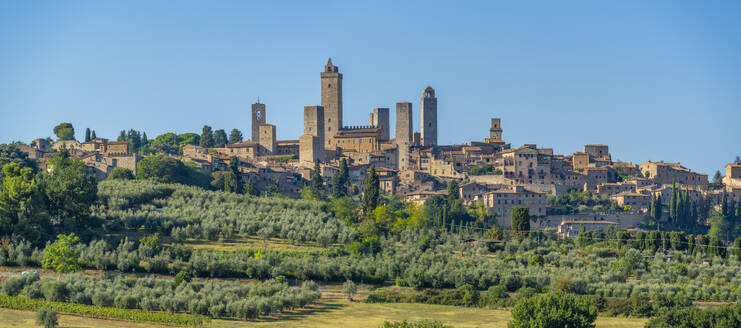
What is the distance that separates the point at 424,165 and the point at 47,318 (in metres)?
62.3

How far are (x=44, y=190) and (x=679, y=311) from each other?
99.8 feet

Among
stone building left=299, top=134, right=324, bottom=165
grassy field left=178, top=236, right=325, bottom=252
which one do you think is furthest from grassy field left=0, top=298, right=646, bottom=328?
stone building left=299, top=134, right=324, bottom=165

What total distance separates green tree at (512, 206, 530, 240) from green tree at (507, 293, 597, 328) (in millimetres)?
23273

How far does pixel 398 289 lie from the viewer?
47688mm

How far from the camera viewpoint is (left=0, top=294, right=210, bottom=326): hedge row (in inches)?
1473

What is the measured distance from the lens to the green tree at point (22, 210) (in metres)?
48.3

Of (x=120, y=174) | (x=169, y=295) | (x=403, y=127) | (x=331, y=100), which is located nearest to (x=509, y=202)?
(x=403, y=127)

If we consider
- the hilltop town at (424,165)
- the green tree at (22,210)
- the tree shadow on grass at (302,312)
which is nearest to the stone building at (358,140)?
the hilltop town at (424,165)

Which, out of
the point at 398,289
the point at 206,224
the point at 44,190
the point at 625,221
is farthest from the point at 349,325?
the point at 625,221

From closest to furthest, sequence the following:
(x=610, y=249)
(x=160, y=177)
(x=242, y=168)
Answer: (x=610, y=249), (x=160, y=177), (x=242, y=168)

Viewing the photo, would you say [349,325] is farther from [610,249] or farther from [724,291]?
[610,249]

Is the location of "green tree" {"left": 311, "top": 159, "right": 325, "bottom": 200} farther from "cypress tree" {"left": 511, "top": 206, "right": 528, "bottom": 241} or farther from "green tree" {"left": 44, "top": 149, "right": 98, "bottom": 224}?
"green tree" {"left": 44, "top": 149, "right": 98, "bottom": 224}

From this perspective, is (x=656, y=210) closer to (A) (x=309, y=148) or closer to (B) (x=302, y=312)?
(A) (x=309, y=148)

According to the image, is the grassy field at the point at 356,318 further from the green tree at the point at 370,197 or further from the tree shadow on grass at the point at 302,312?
the green tree at the point at 370,197
